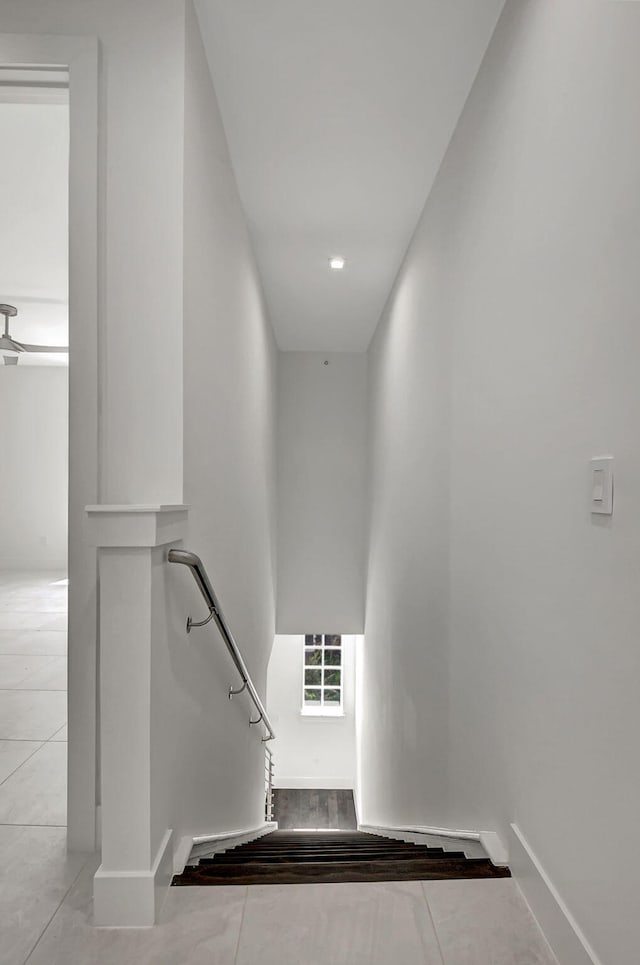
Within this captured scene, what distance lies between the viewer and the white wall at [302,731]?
26.7 feet

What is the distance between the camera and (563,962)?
122 cm

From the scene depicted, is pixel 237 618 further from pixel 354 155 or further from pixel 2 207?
pixel 2 207

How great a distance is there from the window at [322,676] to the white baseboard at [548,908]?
7.17m

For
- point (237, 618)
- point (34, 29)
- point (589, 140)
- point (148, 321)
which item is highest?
A: point (34, 29)

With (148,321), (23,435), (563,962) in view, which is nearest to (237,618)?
(148,321)

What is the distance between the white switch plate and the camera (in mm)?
1094

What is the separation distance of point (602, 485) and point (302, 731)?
8.00 metres

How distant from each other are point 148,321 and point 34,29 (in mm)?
850

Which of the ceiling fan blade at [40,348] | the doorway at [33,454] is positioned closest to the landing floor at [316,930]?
the doorway at [33,454]

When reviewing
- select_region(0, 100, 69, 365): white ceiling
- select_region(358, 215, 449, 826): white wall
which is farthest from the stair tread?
select_region(0, 100, 69, 365): white ceiling

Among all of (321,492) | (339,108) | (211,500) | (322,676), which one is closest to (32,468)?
(321,492)

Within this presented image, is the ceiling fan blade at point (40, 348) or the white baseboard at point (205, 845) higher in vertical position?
the ceiling fan blade at point (40, 348)

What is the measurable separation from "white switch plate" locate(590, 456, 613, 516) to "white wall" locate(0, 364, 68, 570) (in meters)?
7.83

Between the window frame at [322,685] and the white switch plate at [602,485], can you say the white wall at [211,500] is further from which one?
the window frame at [322,685]
